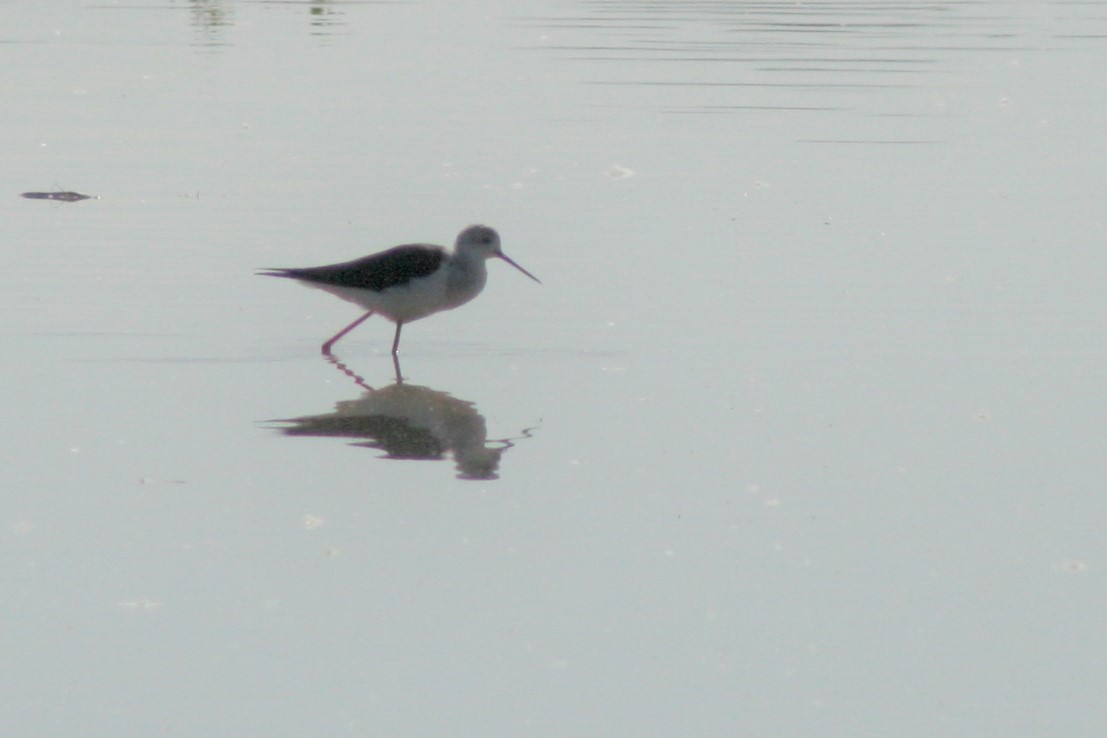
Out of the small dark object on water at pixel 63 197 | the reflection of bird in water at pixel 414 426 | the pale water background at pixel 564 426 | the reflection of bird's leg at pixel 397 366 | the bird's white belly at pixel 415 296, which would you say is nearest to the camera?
the pale water background at pixel 564 426

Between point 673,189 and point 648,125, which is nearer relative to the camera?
point 673,189

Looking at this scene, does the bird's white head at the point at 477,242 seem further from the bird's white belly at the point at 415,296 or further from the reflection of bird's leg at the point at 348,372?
the reflection of bird's leg at the point at 348,372

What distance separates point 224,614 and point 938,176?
33.8 feet

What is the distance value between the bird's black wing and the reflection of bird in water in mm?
935

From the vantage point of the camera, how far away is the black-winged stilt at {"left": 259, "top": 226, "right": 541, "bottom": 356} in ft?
34.3

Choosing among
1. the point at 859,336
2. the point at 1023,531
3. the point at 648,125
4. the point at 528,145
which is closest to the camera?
the point at 1023,531

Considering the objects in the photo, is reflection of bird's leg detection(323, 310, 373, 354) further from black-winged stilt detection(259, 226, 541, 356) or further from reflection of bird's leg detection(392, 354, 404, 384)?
reflection of bird's leg detection(392, 354, 404, 384)

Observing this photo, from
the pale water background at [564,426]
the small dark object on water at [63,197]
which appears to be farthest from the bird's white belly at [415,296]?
the small dark object on water at [63,197]

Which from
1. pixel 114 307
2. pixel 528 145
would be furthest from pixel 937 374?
pixel 528 145

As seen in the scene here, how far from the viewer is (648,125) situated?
18.1m

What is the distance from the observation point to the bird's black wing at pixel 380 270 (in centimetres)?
1046

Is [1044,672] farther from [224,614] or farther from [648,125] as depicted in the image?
[648,125]

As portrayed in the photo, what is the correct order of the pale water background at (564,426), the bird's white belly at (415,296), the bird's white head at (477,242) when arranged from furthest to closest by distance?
the bird's white head at (477,242) → the bird's white belly at (415,296) → the pale water background at (564,426)

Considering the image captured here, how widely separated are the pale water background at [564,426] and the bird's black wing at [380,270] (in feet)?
1.28
